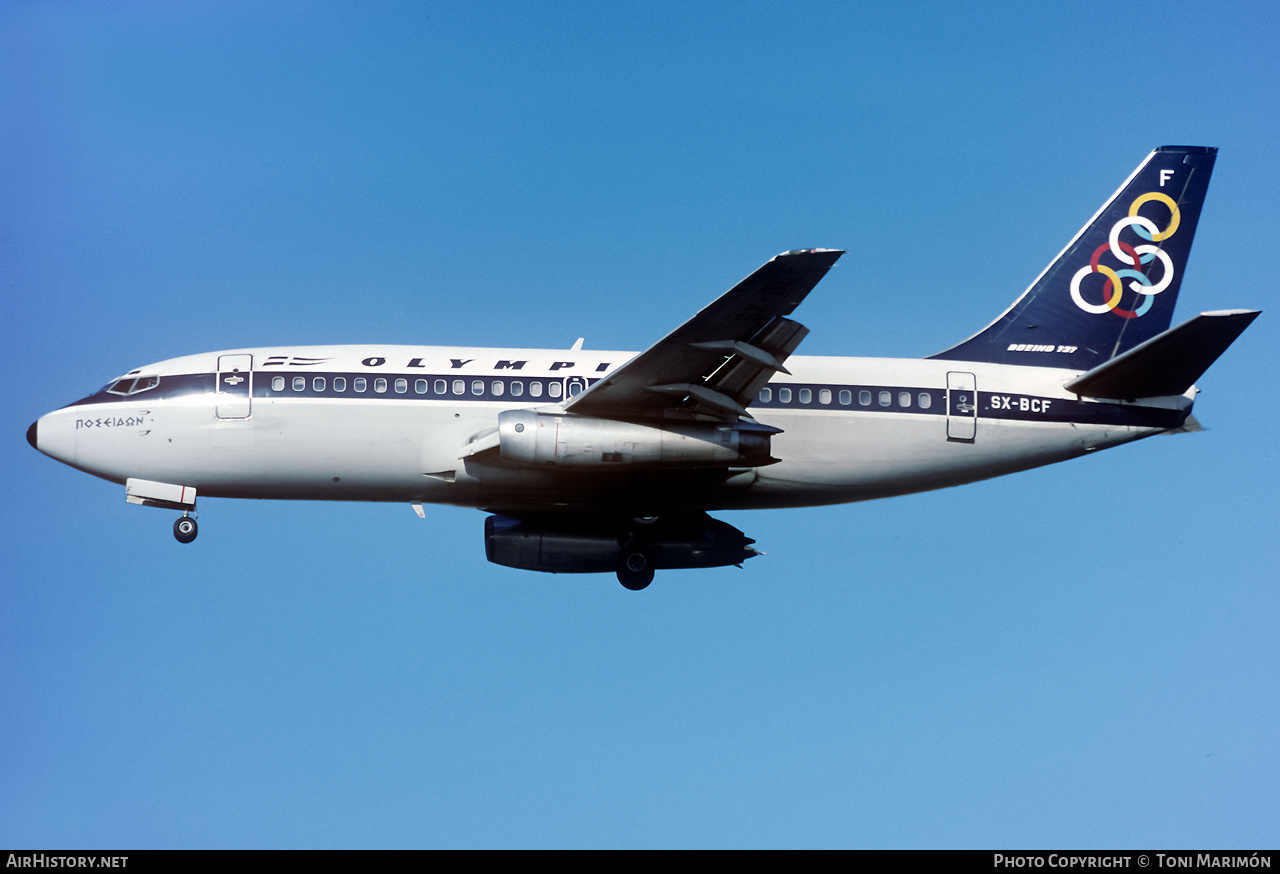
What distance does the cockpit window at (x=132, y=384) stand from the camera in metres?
29.5

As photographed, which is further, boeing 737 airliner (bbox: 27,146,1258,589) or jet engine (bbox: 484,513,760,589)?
jet engine (bbox: 484,513,760,589)

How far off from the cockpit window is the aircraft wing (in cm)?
1022

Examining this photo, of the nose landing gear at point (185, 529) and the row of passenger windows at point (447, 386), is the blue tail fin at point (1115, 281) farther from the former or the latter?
the nose landing gear at point (185, 529)

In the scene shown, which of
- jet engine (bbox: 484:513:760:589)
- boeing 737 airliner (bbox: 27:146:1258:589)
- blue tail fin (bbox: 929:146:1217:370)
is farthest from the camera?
blue tail fin (bbox: 929:146:1217:370)

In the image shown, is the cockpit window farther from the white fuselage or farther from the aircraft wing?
the aircraft wing

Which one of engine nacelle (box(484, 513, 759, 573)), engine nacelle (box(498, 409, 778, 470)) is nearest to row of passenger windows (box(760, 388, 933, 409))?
engine nacelle (box(498, 409, 778, 470))

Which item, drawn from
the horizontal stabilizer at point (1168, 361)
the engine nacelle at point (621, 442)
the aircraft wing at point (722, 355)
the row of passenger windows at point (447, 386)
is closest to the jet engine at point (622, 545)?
the row of passenger windows at point (447, 386)

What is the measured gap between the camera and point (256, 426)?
2864cm

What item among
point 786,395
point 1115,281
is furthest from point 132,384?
point 1115,281

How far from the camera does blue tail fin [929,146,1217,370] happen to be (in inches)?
1246

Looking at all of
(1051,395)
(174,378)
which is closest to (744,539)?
(1051,395)

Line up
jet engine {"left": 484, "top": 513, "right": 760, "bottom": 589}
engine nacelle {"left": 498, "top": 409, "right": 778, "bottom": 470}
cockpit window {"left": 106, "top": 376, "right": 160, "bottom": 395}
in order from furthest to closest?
jet engine {"left": 484, "top": 513, "right": 760, "bottom": 589}, cockpit window {"left": 106, "top": 376, "right": 160, "bottom": 395}, engine nacelle {"left": 498, "top": 409, "right": 778, "bottom": 470}

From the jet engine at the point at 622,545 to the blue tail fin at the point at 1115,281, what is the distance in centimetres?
736

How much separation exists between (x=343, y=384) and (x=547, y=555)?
21.7 ft
